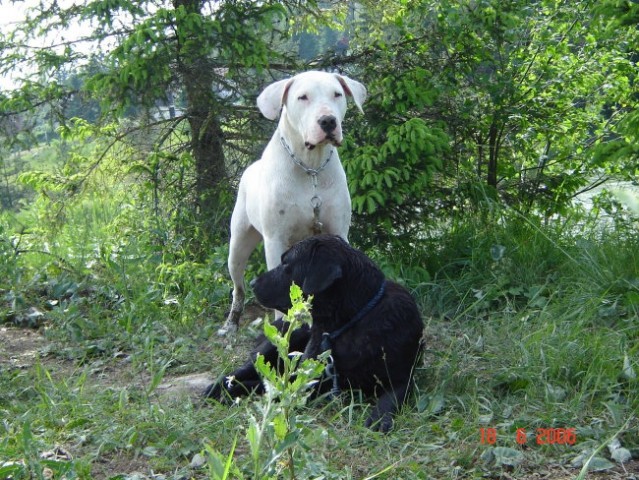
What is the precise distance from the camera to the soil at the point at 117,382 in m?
3.00

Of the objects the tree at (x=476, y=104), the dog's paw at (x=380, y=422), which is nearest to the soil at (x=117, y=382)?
Answer: the dog's paw at (x=380, y=422)

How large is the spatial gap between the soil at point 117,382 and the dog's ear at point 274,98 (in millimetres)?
1584

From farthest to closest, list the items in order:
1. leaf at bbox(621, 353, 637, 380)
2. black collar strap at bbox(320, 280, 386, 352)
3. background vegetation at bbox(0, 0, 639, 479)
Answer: black collar strap at bbox(320, 280, 386, 352) < leaf at bbox(621, 353, 637, 380) < background vegetation at bbox(0, 0, 639, 479)

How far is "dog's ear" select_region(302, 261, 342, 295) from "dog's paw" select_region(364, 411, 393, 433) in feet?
2.06

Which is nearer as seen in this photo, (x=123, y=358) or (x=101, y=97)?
(x=123, y=358)

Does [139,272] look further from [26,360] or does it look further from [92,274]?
[26,360]

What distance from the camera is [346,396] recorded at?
3924 millimetres

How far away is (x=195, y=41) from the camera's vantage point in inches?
254

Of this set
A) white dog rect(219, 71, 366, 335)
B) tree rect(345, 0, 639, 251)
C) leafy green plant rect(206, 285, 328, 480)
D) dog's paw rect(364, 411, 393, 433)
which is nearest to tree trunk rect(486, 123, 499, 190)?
tree rect(345, 0, 639, 251)

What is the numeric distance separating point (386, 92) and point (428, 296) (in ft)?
5.86

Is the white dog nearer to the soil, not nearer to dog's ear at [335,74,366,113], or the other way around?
dog's ear at [335,74,366,113]

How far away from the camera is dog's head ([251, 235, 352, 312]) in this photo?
3771 mm

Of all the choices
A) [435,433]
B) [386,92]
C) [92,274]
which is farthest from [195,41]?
[435,433]

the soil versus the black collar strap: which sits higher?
the black collar strap
